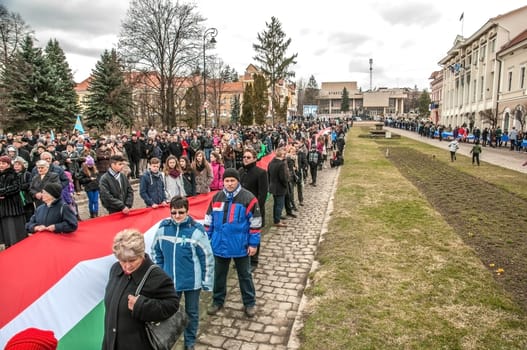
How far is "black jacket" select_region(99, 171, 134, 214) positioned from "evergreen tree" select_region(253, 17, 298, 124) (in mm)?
45704

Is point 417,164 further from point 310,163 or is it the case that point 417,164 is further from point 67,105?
point 67,105

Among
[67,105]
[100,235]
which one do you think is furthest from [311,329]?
[67,105]

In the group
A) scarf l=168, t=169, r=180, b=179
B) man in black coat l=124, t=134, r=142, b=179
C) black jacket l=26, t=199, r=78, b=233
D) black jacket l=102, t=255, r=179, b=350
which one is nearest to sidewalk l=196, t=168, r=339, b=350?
black jacket l=102, t=255, r=179, b=350

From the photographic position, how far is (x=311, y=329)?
4953 millimetres

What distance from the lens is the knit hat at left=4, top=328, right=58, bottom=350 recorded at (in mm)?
1947

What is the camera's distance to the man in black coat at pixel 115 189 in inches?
277

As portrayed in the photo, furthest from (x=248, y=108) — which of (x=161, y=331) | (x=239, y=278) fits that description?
(x=161, y=331)

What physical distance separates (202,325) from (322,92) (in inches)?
6777

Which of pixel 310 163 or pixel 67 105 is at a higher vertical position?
pixel 67 105

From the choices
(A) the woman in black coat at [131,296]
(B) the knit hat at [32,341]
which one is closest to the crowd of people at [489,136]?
(A) the woman in black coat at [131,296]

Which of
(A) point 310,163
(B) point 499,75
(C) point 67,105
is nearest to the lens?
(A) point 310,163

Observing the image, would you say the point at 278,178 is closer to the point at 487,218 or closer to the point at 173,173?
the point at 173,173

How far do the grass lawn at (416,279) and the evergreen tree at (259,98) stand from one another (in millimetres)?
39131

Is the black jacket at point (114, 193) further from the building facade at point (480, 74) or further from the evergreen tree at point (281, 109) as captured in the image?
the evergreen tree at point (281, 109)
